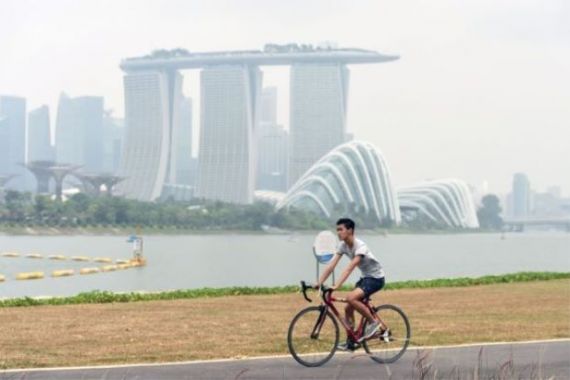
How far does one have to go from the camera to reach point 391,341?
959 cm

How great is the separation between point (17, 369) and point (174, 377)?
1.53 meters

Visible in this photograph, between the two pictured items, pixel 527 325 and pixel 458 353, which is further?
pixel 527 325

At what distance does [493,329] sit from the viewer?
1188cm

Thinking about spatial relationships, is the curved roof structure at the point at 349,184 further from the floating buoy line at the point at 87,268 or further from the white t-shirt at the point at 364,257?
the white t-shirt at the point at 364,257

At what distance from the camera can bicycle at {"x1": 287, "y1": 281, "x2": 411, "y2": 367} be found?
9.16 m

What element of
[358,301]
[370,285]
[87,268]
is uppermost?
[370,285]

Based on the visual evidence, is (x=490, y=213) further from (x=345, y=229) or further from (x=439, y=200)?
(x=345, y=229)

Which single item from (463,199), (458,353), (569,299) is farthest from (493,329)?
(463,199)

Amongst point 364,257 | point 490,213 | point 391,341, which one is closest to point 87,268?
point 391,341

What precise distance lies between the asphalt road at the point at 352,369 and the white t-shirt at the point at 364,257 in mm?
878

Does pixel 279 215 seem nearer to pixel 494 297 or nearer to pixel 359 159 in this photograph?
pixel 359 159

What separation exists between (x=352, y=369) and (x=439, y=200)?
154 m

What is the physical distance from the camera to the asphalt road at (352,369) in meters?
8.62

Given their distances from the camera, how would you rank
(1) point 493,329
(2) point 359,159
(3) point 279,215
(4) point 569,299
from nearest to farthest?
(1) point 493,329 → (4) point 569,299 → (3) point 279,215 → (2) point 359,159
